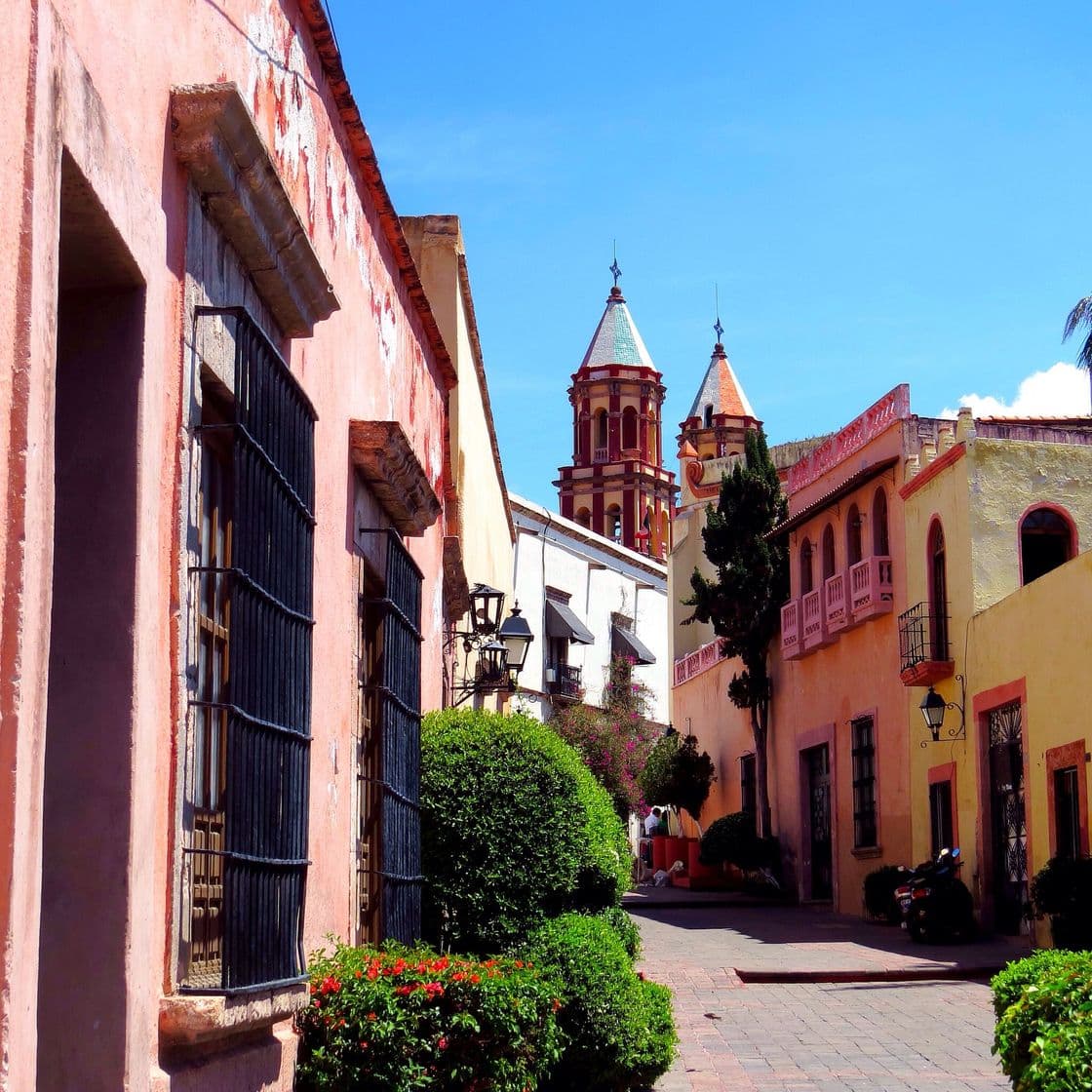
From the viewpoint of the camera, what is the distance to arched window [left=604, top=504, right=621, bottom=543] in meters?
71.2

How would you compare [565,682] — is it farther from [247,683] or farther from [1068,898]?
[247,683]

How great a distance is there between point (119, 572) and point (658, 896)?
2564 cm

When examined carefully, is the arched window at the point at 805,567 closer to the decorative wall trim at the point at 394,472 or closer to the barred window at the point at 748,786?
the barred window at the point at 748,786

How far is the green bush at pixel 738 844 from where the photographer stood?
29.3 m

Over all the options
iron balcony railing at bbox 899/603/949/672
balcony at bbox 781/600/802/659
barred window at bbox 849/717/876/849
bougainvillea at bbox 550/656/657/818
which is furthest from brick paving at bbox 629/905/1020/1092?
bougainvillea at bbox 550/656/657/818

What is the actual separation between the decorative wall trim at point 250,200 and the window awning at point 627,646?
4202 centimetres

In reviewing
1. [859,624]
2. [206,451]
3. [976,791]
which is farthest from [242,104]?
[859,624]

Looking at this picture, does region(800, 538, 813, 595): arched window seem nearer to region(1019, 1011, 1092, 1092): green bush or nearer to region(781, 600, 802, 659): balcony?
region(781, 600, 802, 659): balcony

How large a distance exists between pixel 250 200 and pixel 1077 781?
13.8m

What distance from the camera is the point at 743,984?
50.8ft

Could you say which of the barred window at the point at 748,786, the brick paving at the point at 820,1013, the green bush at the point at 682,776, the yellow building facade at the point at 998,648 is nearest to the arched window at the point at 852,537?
the yellow building facade at the point at 998,648

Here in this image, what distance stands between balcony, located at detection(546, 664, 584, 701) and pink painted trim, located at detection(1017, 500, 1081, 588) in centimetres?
2396

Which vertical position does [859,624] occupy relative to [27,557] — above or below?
above

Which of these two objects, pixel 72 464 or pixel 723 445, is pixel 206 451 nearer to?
pixel 72 464
